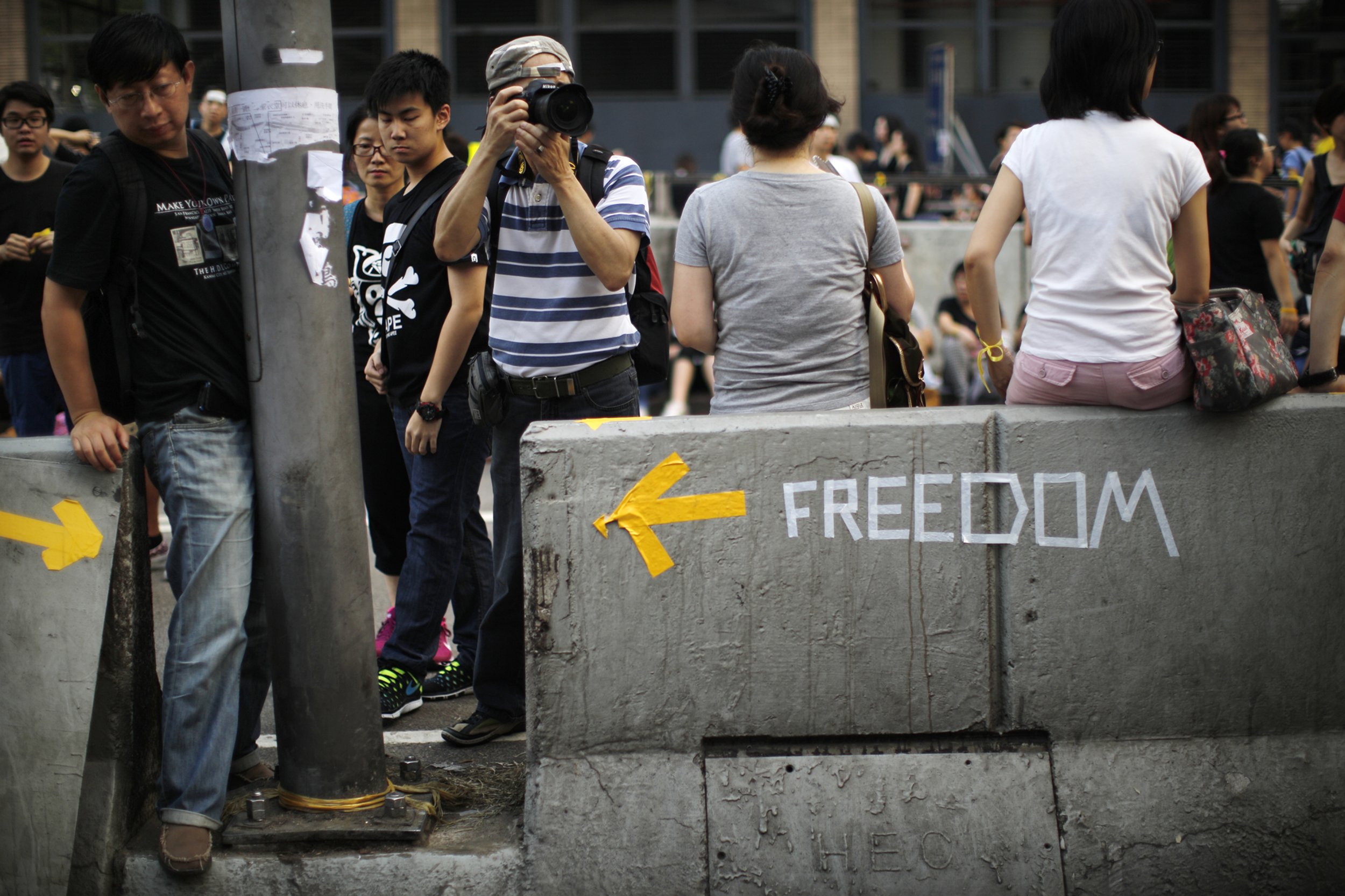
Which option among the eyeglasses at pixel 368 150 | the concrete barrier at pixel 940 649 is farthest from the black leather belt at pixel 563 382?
the eyeglasses at pixel 368 150

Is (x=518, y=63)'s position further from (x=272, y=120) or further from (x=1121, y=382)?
(x=1121, y=382)

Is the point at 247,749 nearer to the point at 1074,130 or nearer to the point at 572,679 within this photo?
the point at 572,679

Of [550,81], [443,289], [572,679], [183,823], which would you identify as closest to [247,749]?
[183,823]

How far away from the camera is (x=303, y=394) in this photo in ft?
10.6

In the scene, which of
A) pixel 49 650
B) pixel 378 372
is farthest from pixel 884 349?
pixel 49 650

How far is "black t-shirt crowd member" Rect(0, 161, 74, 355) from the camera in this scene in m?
6.31

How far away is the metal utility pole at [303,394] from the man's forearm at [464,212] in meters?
0.40

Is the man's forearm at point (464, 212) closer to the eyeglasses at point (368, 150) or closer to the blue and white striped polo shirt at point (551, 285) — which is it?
the blue and white striped polo shirt at point (551, 285)

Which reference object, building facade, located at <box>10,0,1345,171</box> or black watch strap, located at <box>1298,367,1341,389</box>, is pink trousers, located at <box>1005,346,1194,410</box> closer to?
black watch strap, located at <box>1298,367,1341,389</box>

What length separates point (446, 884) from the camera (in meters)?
3.17

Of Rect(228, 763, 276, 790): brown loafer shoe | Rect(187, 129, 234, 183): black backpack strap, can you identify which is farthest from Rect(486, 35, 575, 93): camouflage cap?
Rect(228, 763, 276, 790): brown loafer shoe

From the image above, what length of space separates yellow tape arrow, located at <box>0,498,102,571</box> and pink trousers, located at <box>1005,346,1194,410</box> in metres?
2.54

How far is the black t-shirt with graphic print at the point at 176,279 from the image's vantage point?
10.5ft

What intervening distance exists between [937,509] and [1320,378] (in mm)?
1389
